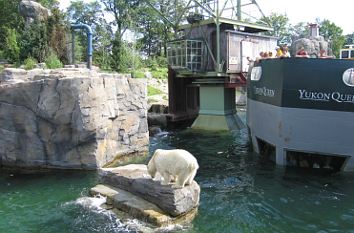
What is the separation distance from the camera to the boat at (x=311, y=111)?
40.7ft

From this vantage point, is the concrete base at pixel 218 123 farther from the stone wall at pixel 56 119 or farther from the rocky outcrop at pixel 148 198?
the rocky outcrop at pixel 148 198

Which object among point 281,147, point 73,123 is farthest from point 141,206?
point 281,147

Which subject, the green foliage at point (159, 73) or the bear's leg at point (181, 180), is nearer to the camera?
the bear's leg at point (181, 180)

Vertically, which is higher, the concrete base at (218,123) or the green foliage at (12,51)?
the green foliage at (12,51)

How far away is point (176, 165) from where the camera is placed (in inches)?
342

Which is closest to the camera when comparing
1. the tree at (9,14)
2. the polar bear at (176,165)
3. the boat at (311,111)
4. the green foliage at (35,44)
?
the polar bear at (176,165)

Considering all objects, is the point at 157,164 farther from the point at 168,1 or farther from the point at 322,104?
the point at 168,1

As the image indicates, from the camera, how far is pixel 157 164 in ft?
29.5

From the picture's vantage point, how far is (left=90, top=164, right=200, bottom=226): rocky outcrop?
343 inches

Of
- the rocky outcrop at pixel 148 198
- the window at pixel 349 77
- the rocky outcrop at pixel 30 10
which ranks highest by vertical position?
the rocky outcrop at pixel 30 10

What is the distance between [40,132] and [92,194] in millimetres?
4365

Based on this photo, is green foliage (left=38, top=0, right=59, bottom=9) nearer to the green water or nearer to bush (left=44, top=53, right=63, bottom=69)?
bush (left=44, top=53, right=63, bottom=69)

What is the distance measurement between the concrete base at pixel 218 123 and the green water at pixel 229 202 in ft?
29.6

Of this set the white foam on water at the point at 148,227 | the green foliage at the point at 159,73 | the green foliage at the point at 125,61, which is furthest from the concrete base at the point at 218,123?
the white foam on water at the point at 148,227
